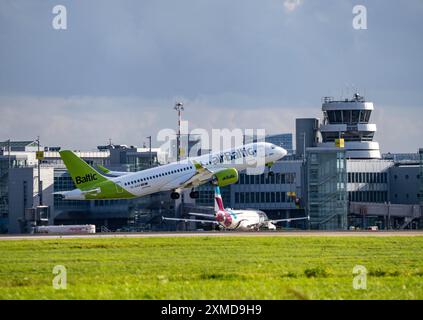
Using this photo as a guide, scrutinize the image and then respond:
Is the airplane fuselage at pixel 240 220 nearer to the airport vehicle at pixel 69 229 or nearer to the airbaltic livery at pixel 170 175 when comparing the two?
the airbaltic livery at pixel 170 175

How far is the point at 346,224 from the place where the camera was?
7751 inches

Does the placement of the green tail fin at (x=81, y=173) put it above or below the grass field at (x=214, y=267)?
above

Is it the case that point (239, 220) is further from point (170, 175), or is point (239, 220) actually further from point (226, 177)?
point (226, 177)

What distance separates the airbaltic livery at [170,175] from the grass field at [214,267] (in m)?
41.7

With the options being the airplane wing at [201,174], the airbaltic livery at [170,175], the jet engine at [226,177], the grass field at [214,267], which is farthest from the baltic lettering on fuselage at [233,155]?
the grass field at [214,267]

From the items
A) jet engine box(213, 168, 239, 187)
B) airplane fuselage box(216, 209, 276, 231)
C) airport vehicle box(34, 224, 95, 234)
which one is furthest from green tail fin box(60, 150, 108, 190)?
airplane fuselage box(216, 209, 276, 231)

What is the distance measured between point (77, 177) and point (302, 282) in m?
93.6

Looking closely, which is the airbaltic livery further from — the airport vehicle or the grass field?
the grass field

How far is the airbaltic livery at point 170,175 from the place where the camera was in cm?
15275

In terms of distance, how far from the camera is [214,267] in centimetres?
7381

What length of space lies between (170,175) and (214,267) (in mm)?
86741
